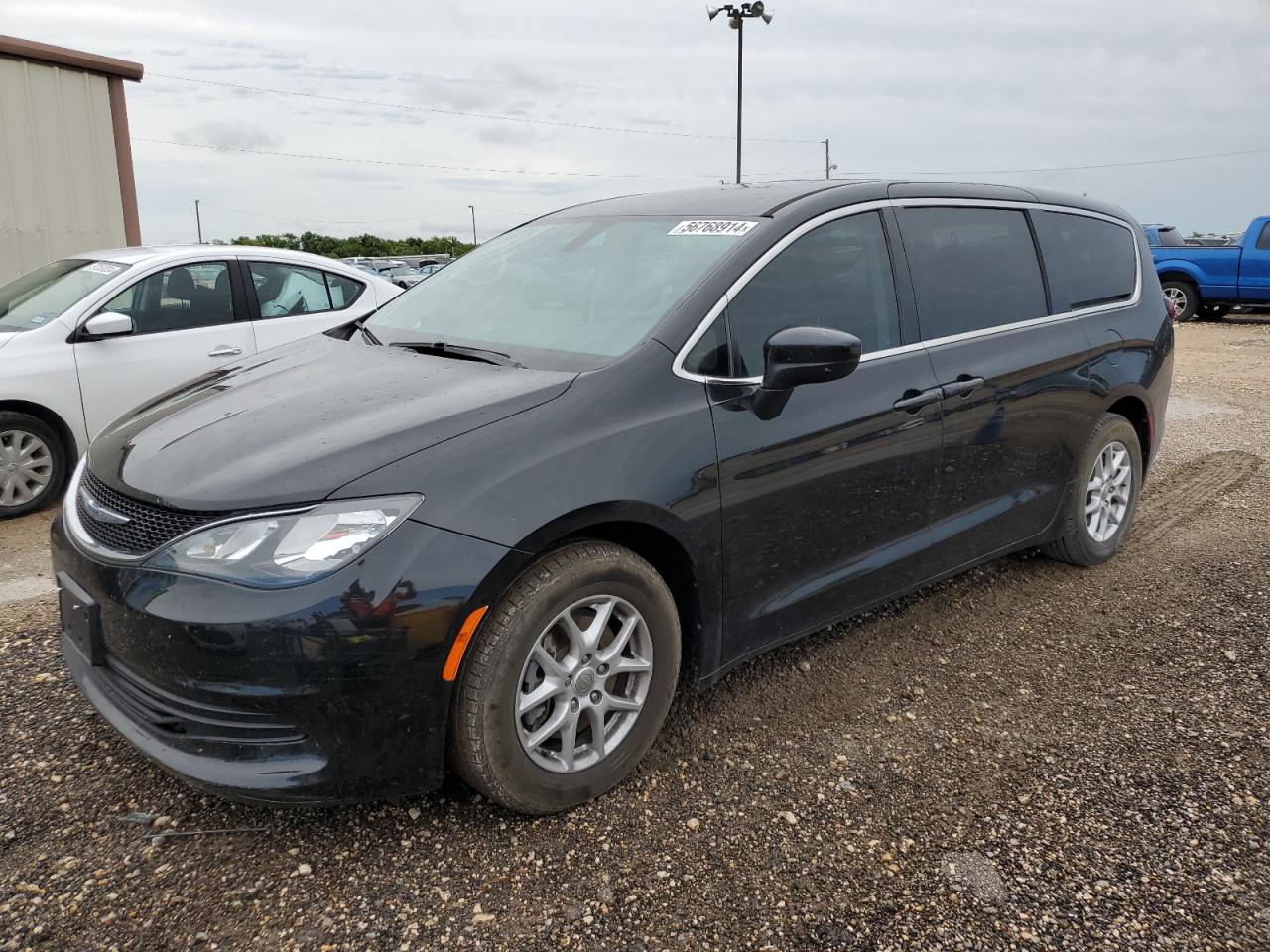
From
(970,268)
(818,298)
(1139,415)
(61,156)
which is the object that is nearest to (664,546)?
(818,298)

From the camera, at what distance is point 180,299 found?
19.9ft

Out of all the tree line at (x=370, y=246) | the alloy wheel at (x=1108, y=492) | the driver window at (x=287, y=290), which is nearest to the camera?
the alloy wheel at (x=1108, y=492)

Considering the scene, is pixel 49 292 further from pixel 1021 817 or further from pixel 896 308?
pixel 1021 817

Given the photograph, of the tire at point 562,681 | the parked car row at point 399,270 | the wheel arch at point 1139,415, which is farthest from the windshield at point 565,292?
the wheel arch at point 1139,415

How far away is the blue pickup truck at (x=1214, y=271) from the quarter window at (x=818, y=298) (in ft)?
50.6

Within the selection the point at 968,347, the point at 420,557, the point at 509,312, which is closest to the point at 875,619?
the point at 968,347

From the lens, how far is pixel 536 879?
2.41 meters

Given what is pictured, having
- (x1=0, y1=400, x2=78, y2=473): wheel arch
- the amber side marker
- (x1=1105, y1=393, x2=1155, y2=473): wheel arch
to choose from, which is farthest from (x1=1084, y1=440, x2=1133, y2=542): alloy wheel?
(x1=0, y1=400, x2=78, y2=473): wheel arch

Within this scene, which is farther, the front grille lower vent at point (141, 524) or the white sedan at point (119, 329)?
the white sedan at point (119, 329)

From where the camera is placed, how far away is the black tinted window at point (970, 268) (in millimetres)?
3518

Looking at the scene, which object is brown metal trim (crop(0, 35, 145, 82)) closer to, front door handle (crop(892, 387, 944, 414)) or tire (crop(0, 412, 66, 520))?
tire (crop(0, 412, 66, 520))

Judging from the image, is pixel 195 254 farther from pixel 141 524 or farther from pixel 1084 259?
pixel 1084 259

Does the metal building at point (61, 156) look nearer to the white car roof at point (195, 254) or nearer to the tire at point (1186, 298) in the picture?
the white car roof at point (195, 254)

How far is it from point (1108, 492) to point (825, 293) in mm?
2134
